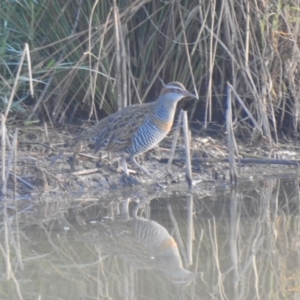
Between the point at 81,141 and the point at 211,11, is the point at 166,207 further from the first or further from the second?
the point at 211,11

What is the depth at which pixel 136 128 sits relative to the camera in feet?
27.1

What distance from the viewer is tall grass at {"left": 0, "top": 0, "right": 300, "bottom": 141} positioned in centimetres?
867

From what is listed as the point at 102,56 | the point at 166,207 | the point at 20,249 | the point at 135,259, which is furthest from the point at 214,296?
the point at 102,56

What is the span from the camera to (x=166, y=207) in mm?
7512

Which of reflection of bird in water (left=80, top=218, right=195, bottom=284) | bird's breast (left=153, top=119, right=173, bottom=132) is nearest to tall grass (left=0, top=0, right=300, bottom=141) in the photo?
bird's breast (left=153, top=119, right=173, bottom=132)

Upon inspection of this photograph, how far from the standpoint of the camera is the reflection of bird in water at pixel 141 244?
19.7 feet

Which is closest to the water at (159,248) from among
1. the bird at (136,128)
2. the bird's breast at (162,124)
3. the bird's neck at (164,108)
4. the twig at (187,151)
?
the twig at (187,151)

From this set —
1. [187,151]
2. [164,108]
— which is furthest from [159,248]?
[164,108]

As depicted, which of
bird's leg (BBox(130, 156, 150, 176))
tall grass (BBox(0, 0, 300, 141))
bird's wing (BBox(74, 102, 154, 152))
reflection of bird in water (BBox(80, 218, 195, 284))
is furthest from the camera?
tall grass (BBox(0, 0, 300, 141))

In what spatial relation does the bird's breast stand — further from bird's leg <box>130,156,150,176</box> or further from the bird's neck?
bird's leg <box>130,156,150,176</box>

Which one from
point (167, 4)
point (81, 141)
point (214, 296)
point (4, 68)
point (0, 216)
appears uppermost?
point (167, 4)

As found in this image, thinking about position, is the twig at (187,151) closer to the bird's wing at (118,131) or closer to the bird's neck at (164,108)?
the bird's neck at (164,108)

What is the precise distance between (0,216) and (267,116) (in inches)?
122

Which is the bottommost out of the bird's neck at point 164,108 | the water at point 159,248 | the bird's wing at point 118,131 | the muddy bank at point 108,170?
the water at point 159,248
